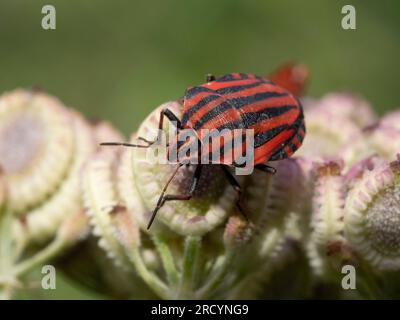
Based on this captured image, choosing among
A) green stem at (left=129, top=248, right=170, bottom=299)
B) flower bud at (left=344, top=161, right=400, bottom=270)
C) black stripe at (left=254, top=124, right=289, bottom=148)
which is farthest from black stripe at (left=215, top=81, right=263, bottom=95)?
green stem at (left=129, top=248, right=170, bottom=299)

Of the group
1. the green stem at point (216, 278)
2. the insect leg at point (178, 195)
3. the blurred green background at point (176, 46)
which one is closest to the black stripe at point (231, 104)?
the insect leg at point (178, 195)

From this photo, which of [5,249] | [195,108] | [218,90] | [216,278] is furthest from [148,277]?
[5,249]

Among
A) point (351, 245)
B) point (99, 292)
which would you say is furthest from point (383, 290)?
point (99, 292)

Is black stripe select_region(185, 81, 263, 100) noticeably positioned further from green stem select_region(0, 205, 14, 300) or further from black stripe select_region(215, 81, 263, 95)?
green stem select_region(0, 205, 14, 300)

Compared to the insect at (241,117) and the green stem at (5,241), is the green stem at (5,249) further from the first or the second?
the insect at (241,117)

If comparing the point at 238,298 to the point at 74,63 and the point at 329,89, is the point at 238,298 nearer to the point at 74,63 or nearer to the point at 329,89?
the point at 329,89

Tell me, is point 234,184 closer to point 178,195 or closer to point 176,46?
point 178,195

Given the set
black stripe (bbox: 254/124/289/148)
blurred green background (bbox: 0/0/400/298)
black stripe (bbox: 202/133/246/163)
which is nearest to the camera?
black stripe (bbox: 202/133/246/163)
